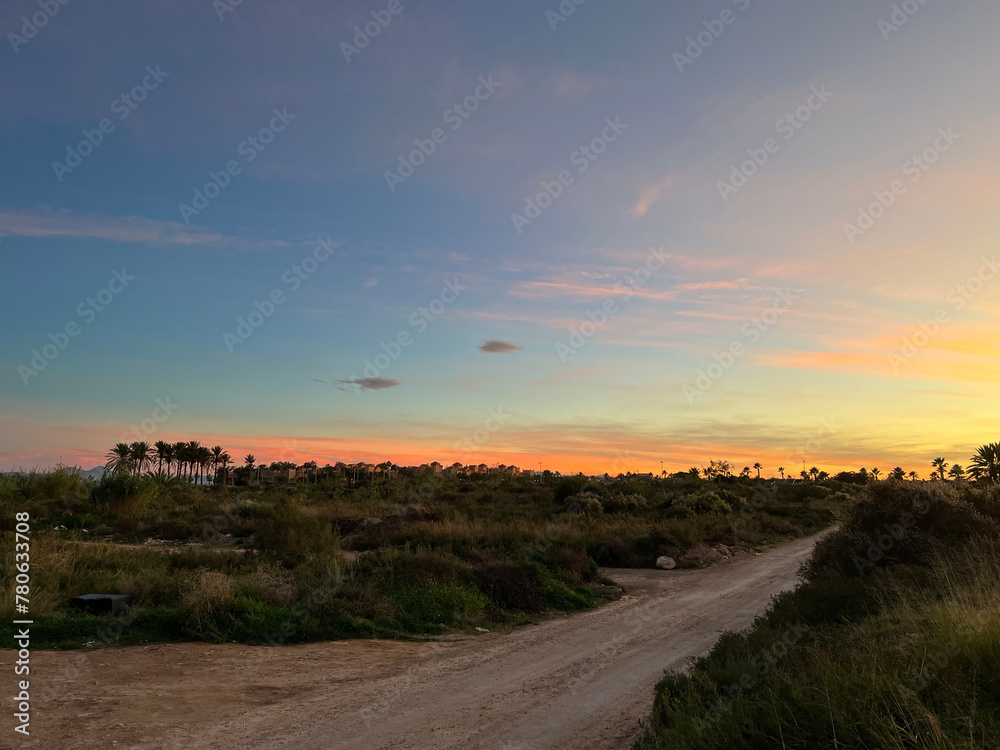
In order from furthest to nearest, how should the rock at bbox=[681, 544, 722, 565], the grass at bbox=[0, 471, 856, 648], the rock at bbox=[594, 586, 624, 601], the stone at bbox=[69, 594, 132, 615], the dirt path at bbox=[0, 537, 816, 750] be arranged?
1. the rock at bbox=[681, 544, 722, 565]
2. the rock at bbox=[594, 586, 624, 601]
3. the stone at bbox=[69, 594, 132, 615]
4. the grass at bbox=[0, 471, 856, 648]
5. the dirt path at bbox=[0, 537, 816, 750]

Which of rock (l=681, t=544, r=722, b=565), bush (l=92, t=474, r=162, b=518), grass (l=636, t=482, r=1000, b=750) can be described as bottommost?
rock (l=681, t=544, r=722, b=565)

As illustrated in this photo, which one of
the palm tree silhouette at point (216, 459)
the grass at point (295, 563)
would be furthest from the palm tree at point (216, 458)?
the grass at point (295, 563)

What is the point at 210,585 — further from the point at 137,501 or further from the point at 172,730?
the point at 137,501

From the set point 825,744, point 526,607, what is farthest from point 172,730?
point 526,607

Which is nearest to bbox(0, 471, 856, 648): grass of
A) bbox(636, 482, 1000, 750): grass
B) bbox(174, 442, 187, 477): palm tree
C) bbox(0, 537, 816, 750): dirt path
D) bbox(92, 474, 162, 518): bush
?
bbox(92, 474, 162, 518): bush

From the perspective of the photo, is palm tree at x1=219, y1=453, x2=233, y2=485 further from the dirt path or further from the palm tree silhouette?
the dirt path

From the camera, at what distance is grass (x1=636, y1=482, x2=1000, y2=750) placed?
4.87 m

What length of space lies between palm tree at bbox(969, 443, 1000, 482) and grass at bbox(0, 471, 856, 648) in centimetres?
963

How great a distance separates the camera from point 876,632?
7371 millimetres

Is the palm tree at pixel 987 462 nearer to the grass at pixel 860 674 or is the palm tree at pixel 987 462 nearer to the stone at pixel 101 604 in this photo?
the grass at pixel 860 674

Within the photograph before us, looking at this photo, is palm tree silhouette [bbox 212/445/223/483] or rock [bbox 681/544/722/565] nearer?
rock [bbox 681/544/722/565]

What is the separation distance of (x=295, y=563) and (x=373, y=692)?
10.1 m

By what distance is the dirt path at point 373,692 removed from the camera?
7391mm

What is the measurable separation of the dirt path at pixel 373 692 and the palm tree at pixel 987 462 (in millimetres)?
17418
